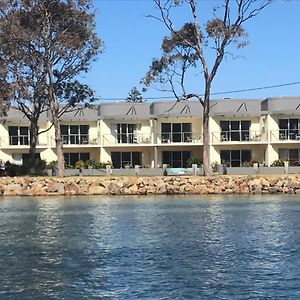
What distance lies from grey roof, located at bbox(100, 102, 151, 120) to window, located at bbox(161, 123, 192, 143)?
6.96 feet

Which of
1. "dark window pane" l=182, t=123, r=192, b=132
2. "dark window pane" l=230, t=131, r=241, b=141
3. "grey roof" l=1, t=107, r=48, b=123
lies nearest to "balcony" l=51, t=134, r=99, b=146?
"grey roof" l=1, t=107, r=48, b=123

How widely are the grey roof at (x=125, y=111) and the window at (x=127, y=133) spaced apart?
964mm

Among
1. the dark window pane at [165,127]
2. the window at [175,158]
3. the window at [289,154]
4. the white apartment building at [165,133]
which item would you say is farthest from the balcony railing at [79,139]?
the window at [289,154]

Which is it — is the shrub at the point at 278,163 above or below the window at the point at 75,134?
below

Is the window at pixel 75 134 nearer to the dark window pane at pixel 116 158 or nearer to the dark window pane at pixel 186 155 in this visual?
the dark window pane at pixel 116 158

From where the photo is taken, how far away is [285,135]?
2240 inches

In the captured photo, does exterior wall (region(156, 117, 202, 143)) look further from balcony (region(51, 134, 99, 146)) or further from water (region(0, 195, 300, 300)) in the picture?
water (region(0, 195, 300, 300))

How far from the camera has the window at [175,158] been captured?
59781 millimetres

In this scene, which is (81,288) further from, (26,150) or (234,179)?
(26,150)

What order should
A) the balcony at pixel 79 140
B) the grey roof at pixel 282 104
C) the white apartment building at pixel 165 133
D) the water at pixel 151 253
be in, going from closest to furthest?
the water at pixel 151 253
the white apartment building at pixel 165 133
the grey roof at pixel 282 104
the balcony at pixel 79 140

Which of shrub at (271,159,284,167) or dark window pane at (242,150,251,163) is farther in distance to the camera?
dark window pane at (242,150,251,163)

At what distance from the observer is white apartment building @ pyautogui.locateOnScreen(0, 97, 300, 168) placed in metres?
57.5

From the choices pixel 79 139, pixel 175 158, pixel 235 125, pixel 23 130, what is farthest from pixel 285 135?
pixel 23 130

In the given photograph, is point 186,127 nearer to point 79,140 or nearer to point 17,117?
point 79,140
